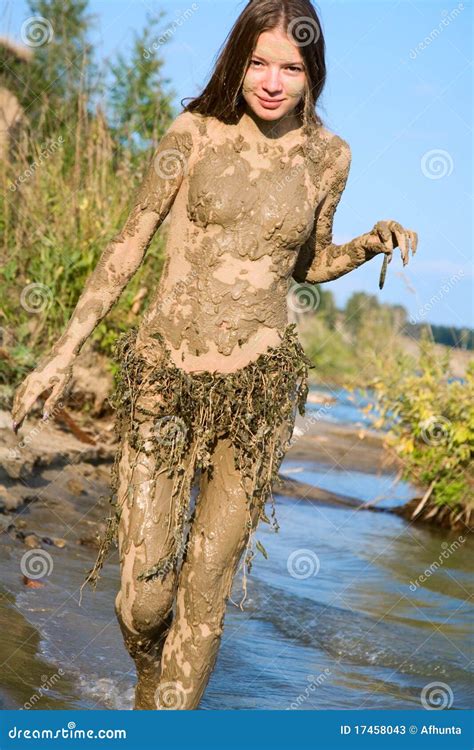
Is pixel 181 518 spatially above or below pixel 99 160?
below

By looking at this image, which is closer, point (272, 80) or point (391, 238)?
point (272, 80)

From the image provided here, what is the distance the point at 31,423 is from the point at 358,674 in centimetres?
A: 331

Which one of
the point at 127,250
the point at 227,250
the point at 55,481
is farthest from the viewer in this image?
the point at 55,481

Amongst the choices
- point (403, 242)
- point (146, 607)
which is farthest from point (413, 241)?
point (146, 607)

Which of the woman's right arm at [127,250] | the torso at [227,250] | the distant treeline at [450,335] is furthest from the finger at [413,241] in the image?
the distant treeline at [450,335]

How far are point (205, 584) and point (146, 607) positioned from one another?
204 millimetres

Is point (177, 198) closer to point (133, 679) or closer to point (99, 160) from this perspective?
point (133, 679)

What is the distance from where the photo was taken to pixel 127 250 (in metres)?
3.77

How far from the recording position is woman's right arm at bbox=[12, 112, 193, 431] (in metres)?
3.65

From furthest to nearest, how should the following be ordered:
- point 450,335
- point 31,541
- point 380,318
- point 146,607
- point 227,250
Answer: point 380,318
point 450,335
point 31,541
point 227,250
point 146,607

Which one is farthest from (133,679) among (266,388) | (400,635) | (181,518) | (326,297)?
(326,297)

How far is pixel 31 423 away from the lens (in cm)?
768

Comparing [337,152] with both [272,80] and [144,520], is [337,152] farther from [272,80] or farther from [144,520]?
[144,520]

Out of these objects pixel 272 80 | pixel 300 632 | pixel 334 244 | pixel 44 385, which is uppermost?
pixel 272 80
